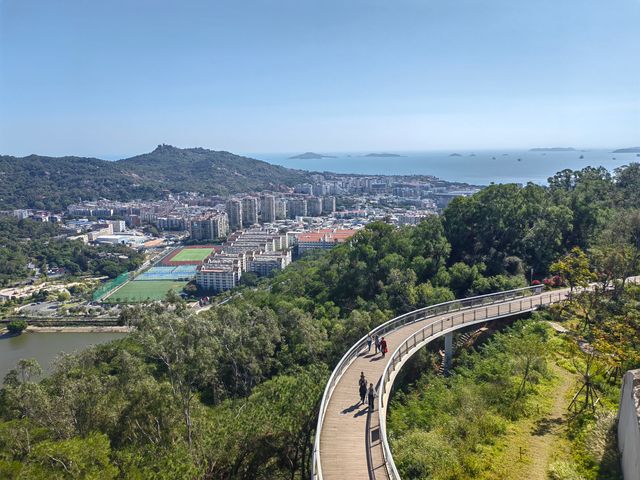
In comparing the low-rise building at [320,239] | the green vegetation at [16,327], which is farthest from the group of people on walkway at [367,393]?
the low-rise building at [320,239]

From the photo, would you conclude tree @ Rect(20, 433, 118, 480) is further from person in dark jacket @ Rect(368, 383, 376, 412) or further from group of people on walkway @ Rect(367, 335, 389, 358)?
group of people on walkway @ Rect(367, 335, 389, 358)

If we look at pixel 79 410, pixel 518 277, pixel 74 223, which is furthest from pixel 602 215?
pixel 74 223

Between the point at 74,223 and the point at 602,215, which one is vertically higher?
the point at 602,215

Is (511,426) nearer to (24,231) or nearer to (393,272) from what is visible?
(393,272)

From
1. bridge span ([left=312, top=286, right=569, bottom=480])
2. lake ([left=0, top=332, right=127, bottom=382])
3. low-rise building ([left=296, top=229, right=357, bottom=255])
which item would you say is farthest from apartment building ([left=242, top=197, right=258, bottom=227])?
bridge span ([left=312, top=286, right=569, bottom=480])

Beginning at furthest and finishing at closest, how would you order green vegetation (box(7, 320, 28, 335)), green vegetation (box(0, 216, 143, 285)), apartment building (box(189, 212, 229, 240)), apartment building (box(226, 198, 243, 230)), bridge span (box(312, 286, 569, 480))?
1. apartment building (box(226, 198, 243, 230))
2. apartment building (box(189, 212, 229, 240))
3. green vegetation (box(0, 216, 143, 285))
4. green vegetation (box(7, 320, 28, 335))
5. bridge span (box(312, 286, 569, 480))

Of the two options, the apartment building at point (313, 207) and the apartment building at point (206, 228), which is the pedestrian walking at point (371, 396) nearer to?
the apartment building at point (206, 228)
